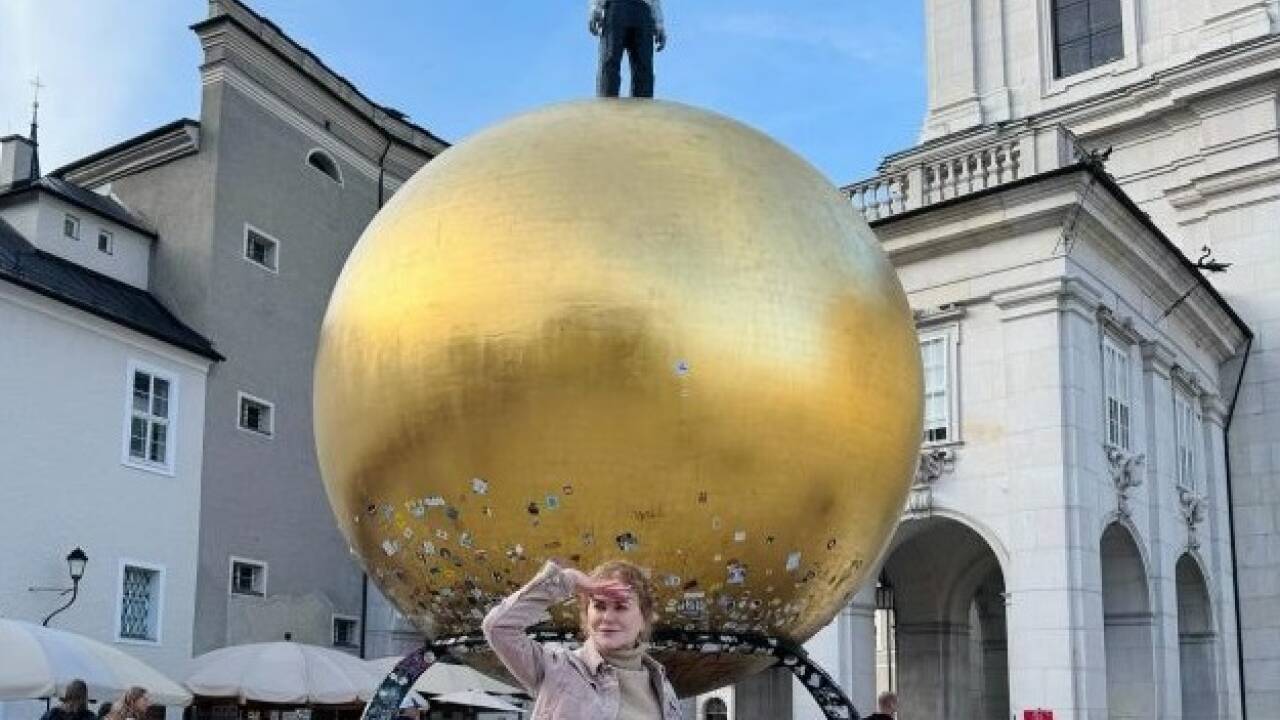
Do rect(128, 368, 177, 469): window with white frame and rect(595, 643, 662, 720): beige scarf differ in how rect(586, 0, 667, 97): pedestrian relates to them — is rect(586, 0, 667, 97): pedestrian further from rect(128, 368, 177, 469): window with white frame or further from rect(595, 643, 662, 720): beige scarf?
rect(128, 368, 177, 469): window with white frame

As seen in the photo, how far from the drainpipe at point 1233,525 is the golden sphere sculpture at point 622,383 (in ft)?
77.5

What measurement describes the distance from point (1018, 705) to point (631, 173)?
Result: 1629cm

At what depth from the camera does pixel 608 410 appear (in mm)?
4789

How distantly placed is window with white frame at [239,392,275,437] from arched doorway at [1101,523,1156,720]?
1372 centimetres

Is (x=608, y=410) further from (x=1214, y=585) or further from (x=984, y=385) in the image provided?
(x=1214, y=585)

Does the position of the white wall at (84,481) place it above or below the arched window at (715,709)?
above

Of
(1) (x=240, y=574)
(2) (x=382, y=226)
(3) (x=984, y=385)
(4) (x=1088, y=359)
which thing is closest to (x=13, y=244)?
(1) (x=240, y=574)

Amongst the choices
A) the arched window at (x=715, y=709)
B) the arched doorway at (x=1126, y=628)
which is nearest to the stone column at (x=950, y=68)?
the arched doorway at (x=1126, y=628)

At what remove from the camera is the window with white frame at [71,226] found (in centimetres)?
2280

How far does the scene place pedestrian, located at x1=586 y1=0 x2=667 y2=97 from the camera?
6098 mm

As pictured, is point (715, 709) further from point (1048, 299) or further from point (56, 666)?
point (56, 666)

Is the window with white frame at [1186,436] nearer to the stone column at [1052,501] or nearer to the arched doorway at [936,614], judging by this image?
the arched doorway at [936,614]

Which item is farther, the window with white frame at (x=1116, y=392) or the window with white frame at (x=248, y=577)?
the window with white frame at (x=248, y=577)

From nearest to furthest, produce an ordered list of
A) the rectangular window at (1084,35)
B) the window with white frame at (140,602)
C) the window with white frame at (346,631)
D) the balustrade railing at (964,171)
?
1. the window with white frame at (140,602)
2. the balustrade railing at (964,171)
3. the window with white frame at (346,631)
4. the rectangular window at (1084,35)
